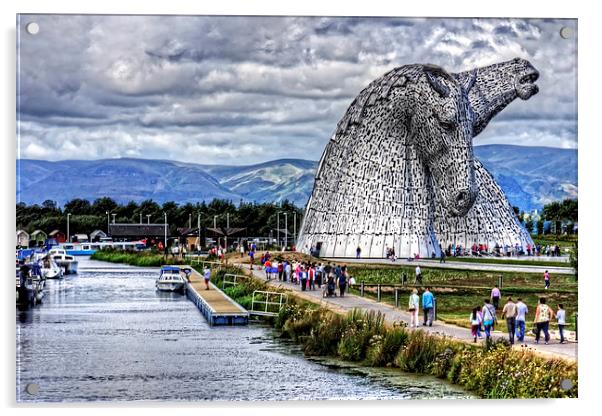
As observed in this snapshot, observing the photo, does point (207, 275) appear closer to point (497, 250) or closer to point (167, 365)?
point (167, 365)

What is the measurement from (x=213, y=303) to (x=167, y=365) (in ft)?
20.8

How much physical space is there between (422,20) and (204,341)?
777cm

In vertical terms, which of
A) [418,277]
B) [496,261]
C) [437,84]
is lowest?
[418,277]

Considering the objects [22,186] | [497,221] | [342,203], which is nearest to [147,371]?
[22,186]

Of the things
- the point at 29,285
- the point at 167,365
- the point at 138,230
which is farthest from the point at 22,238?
the point at 138,230

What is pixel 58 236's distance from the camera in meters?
22.3

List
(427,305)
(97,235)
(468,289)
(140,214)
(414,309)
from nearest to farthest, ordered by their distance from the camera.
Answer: (427,305), (414,309), (468,289), (140,214), (97,235)

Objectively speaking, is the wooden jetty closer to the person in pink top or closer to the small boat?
the small boat

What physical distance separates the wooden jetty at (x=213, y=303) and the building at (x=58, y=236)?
3.01 meters

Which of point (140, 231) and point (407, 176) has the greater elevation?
point (407, 176)

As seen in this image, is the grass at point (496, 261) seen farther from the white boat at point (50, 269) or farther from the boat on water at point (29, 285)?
the boat on water at point (29, 285)

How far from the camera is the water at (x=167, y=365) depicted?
1750 cm

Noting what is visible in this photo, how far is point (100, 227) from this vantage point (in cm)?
2269

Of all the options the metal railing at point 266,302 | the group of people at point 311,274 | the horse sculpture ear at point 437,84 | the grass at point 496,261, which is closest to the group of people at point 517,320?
the group of people at point 311,274
